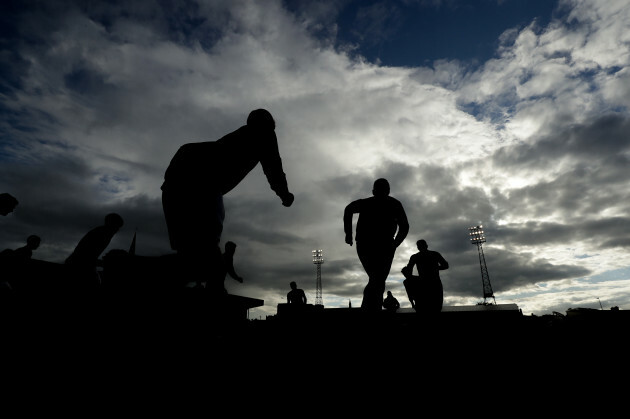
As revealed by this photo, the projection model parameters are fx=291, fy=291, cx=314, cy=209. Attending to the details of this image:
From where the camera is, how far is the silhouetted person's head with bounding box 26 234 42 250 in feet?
20.5

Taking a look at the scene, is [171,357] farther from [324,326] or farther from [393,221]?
[393,221]

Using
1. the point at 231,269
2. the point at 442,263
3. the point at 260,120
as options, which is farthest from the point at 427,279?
the point at 260,120

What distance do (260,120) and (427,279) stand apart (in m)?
5.53

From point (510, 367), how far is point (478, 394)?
25.5 inches

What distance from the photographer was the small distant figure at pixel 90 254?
4152mm

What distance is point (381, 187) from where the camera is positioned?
4773 millimetres

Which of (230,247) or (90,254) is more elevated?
(230,247)

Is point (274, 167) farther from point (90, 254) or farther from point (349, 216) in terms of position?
point (90, 254)

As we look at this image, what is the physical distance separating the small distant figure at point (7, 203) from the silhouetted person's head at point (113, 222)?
5.16 feet

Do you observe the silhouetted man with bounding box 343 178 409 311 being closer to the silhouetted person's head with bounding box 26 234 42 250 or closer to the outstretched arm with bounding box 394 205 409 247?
the outstretched arm with bounding box 394 205 409 247

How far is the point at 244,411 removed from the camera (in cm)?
155

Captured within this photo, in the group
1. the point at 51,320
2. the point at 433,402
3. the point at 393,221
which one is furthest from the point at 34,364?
the point at 393,221

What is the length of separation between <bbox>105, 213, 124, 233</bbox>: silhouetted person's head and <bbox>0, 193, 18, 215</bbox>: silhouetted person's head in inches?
61.9

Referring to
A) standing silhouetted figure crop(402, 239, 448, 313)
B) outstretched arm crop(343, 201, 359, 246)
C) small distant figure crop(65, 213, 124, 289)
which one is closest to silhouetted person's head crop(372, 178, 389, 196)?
outstretched arm crop(343, 201, 359, 246)
